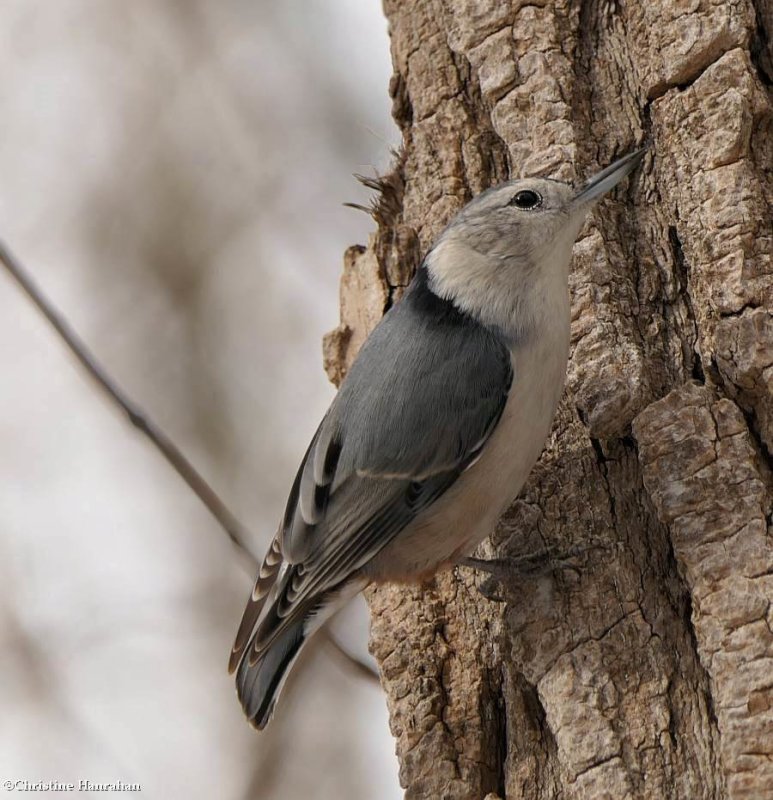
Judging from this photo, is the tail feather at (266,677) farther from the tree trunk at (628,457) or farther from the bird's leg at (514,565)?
the bird's leg at (514,565)

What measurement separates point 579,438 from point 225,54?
2388 mm

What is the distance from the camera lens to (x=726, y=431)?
5.67 ft

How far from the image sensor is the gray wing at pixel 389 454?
6.26 ft

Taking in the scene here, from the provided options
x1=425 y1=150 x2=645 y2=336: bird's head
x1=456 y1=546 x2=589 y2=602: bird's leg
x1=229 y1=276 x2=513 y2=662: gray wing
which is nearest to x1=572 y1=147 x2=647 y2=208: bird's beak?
x1=425 y1=150 x2=645 y2=336: bird's head

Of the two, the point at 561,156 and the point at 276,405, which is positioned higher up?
the point at 276,405

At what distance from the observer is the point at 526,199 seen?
6.75ft

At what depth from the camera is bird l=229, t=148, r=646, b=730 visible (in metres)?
1.90

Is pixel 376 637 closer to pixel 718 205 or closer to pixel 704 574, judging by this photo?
pixel 704 574

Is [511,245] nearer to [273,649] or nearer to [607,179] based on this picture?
[607,179]

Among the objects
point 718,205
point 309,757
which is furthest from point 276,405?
point 718,205

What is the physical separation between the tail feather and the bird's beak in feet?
2.82

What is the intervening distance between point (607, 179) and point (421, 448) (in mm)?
543

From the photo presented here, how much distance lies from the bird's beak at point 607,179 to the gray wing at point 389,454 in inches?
11.1

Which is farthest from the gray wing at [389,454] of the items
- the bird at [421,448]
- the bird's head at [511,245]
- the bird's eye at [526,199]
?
the bird's eye at [526,199]
